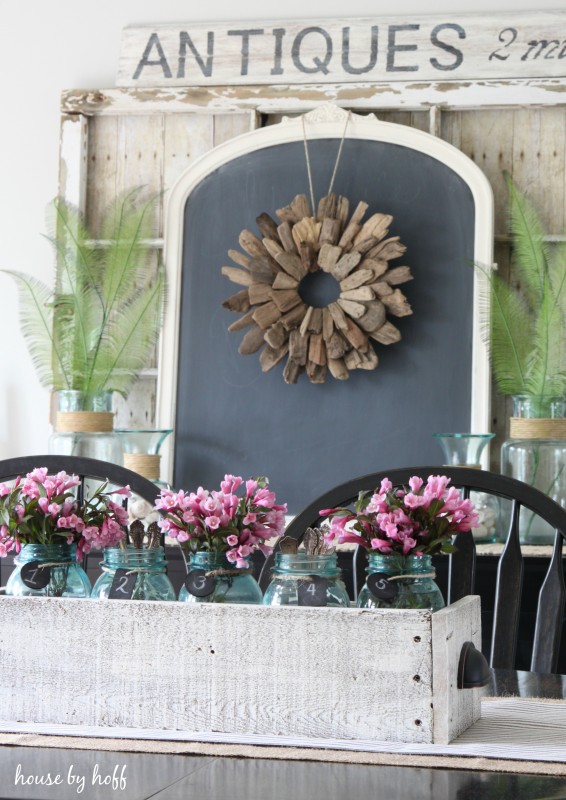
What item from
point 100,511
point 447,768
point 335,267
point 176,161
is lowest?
point 447,768

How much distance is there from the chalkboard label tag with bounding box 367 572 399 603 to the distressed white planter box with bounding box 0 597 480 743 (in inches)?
2.1

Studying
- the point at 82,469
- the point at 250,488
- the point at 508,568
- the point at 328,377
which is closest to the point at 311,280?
the point at 328,377

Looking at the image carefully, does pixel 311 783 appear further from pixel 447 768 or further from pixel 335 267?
pixel 335 267

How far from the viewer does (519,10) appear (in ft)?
9.17

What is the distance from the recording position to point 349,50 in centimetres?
282

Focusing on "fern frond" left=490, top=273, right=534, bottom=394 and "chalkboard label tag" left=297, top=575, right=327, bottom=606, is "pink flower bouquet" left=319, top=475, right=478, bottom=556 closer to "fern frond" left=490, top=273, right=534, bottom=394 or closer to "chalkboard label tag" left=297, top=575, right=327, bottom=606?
"chalkboard label tag" left=297, top=575, right=327, bottom=606

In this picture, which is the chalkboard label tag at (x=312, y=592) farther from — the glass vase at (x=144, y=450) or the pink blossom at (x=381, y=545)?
the glass vase at (x=144, y=450)

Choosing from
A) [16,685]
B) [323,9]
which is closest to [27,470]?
[16,685]

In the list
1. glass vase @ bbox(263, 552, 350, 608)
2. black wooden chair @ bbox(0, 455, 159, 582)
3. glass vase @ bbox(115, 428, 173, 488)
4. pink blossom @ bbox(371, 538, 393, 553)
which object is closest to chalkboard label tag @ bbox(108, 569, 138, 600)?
glass vase @ bbox(263, 552, 350, 608)

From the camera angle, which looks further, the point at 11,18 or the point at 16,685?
the point at 11,18

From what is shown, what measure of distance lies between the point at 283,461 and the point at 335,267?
0.52 metres

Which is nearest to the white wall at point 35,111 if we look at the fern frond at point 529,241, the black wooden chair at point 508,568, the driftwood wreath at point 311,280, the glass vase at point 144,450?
the glass vase at point 144,450

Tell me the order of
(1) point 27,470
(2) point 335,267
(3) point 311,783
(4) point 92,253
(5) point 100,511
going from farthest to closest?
(4) point 92,253 < (2) point 335,267 < (1) point 27,470 < (5) point 100,511 < (3) point 311,783

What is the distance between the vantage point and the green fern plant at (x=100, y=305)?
2844 mm
